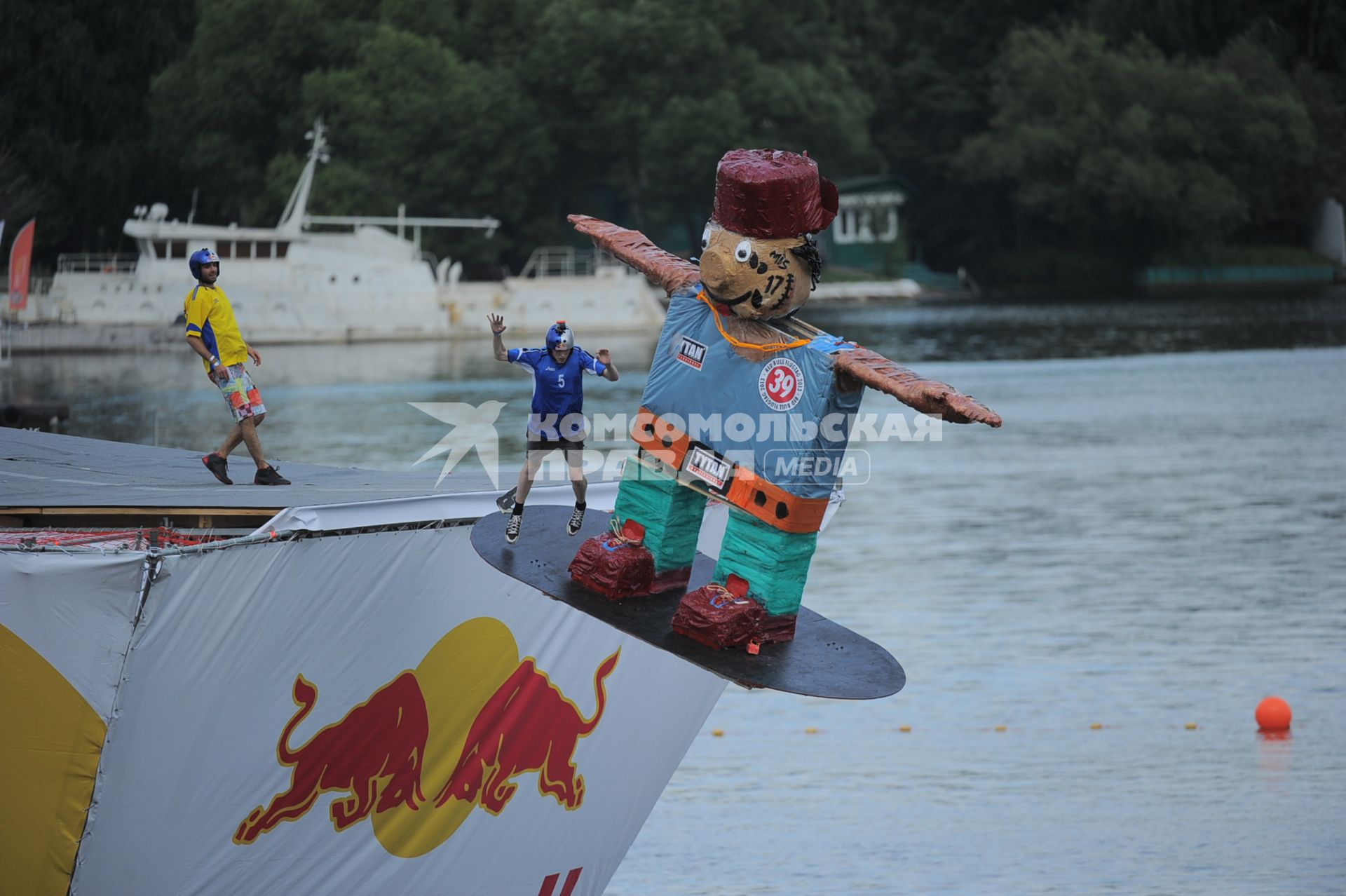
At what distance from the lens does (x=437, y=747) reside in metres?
10.0

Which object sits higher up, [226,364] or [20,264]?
[226,364]

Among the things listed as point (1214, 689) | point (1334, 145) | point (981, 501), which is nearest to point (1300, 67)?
point (1334, 145)

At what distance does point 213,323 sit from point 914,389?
22.0 feet

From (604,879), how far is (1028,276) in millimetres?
79763

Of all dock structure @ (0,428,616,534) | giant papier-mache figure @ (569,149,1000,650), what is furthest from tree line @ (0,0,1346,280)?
giant papier-mache figure @ (569,149,1000,650)

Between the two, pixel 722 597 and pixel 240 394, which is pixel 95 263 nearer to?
pixel 240 394

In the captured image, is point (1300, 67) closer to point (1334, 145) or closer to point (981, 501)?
point (1334, 145)

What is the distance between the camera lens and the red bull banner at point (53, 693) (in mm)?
8445

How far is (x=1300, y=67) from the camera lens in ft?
230

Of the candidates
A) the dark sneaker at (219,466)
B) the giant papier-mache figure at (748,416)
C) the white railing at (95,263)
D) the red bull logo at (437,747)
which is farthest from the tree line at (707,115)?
the giant papier-mache figure at (748,416)

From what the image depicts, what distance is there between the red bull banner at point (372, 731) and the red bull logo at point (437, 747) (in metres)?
0.01

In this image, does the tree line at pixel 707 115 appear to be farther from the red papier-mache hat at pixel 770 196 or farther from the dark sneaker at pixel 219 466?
the red papier-mache hat at pixel 770 196

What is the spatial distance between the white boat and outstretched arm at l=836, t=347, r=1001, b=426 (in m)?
49.1

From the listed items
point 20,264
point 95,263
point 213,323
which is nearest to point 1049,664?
point 213,323
